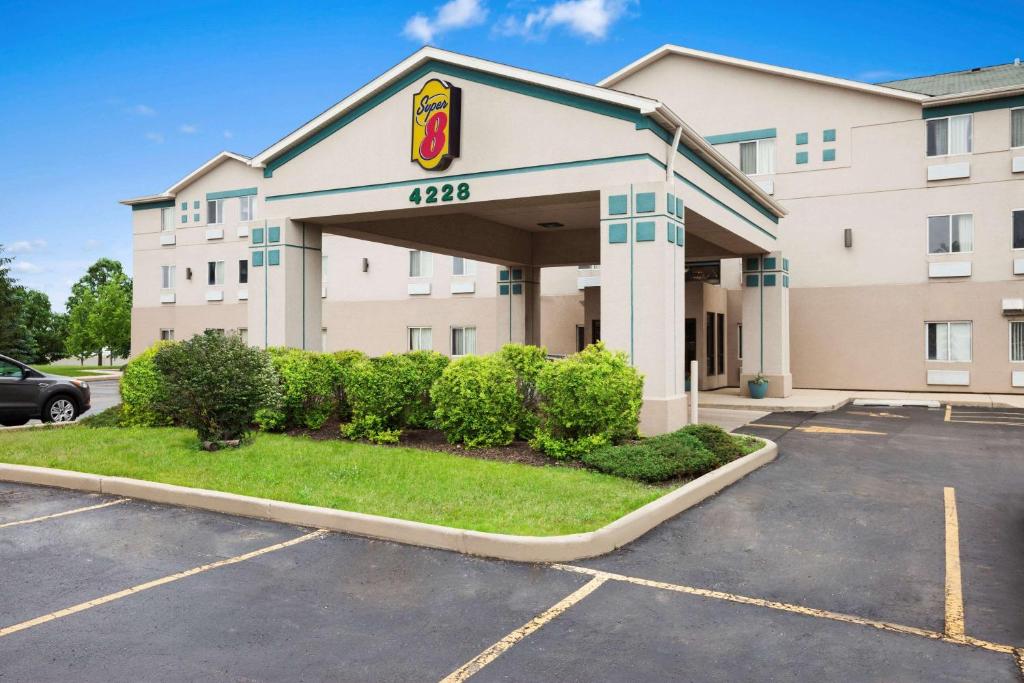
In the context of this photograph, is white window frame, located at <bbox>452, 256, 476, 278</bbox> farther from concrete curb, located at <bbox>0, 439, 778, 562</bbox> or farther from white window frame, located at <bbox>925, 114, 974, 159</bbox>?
concrete curb, located at <bbox>0, 439, 778, 562</bbox>

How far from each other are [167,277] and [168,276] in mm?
72

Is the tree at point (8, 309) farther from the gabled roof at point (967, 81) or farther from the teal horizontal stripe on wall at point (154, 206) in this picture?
the gabled roof at point (967, 81)

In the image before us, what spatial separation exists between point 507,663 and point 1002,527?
239 inches

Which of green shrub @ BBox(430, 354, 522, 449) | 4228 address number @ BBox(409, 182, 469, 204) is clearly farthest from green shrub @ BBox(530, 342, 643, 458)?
4228 address number @ BBox(409, 182, 469, 204)

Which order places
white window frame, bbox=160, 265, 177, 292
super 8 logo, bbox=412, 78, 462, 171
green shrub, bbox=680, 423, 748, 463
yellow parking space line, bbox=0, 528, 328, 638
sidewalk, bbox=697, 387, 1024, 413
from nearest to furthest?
yellow parking space line, bbox=0, 528, 328, 638
green shrub, bbox=680, 423, 748, 463
super 8 logo, bbox=412, 78, 462, 171
sidewalk, bbox=697, 387, 1024, 413
white window frame, bbox=160, 265, 177, 292

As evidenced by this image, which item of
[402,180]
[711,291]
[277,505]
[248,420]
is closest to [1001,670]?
[277,505]

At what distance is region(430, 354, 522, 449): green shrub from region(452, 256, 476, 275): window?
19112 mm

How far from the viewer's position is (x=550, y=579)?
601cm

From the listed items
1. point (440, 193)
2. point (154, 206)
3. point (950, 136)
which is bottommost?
point (440, 193)

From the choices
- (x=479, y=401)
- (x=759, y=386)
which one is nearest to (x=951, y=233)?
(x=759, y=386)

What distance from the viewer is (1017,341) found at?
2281 cm

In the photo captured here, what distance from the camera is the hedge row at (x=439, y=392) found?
1070cm

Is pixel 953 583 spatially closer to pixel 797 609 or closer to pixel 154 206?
pixel 797 609

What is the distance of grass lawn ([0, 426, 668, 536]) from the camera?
7.55m
